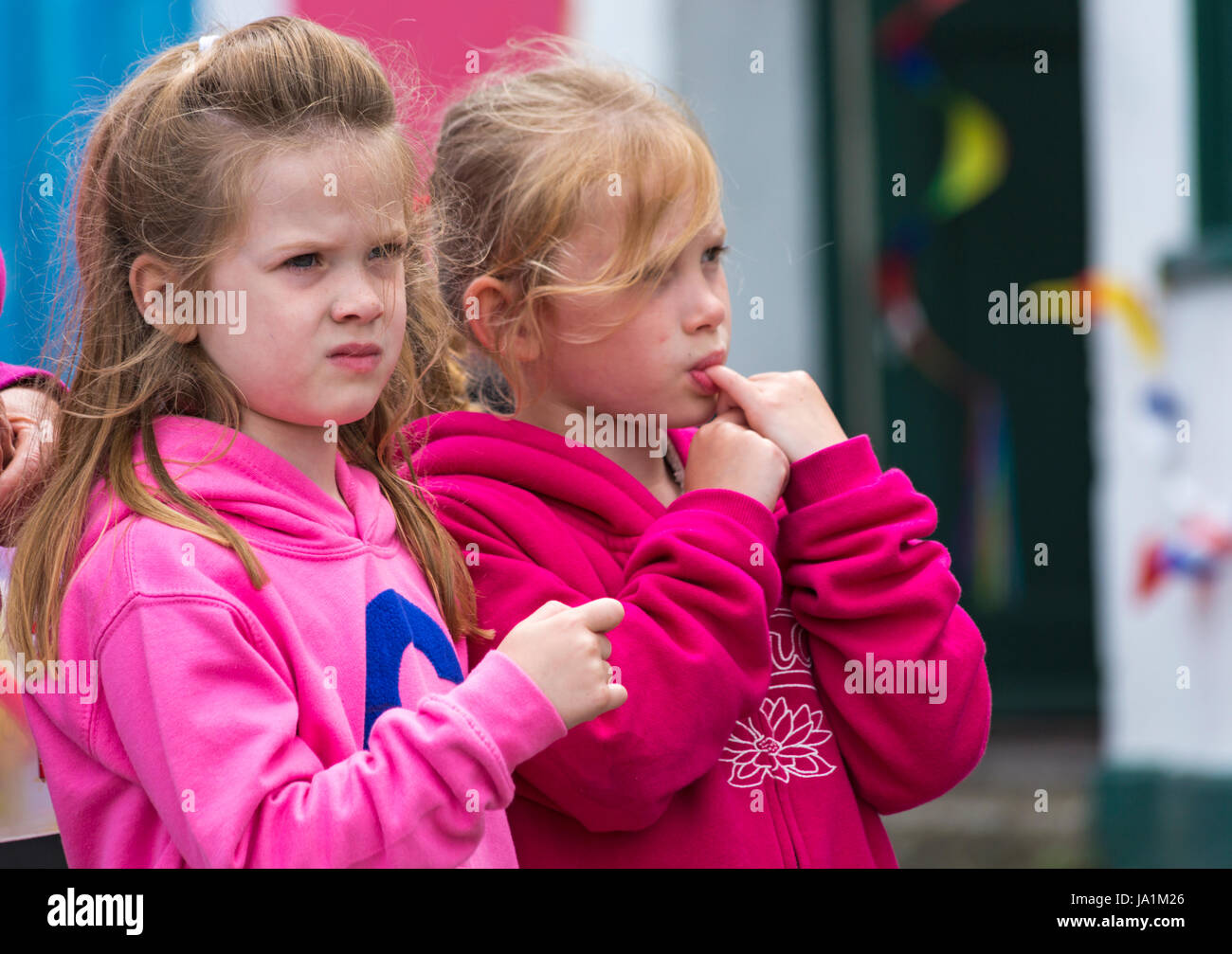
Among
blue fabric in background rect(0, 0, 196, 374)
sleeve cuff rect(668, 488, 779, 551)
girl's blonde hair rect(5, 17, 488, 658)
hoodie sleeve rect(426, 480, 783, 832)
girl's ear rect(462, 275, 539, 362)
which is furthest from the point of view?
blue fabric in background rect(0, 0, 196, 374)

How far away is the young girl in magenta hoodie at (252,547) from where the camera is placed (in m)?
1.28

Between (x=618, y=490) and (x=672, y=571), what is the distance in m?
0.18

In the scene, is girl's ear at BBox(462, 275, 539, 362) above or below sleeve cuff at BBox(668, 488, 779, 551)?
above

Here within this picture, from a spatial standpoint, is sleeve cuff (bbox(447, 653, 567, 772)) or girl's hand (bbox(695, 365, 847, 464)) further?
girl's hand (bbox(695, 365, 847, 464))

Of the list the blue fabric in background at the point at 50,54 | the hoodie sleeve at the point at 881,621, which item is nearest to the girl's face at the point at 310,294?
the hoodie sleeve at the point at 881,621

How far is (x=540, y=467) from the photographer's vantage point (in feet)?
5.53

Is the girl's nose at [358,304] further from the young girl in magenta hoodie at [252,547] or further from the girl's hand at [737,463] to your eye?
the girl's hand at [737,463]

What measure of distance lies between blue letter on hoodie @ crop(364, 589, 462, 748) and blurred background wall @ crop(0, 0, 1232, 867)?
2.47m

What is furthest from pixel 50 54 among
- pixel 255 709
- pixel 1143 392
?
pixel 1143 392

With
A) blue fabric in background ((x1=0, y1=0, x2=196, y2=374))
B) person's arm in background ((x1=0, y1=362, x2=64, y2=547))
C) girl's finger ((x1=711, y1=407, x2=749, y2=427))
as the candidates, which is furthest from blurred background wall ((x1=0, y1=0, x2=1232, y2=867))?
girl's finger ((x1=711, y1=407, x2=749, y2=427))

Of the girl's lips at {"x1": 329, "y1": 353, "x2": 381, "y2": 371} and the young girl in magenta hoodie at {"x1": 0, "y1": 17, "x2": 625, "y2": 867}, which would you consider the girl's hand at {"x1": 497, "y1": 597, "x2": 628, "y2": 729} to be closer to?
the young girl in magenta hoodie at {"x1": 0, "y1": 17, "x2": 625, "y2": 867}

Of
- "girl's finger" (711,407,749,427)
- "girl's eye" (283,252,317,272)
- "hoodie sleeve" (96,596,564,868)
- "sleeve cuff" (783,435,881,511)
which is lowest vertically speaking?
"hoodie sleeve" (96,596,564,868)

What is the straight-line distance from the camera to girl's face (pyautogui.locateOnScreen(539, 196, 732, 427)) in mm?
1670
